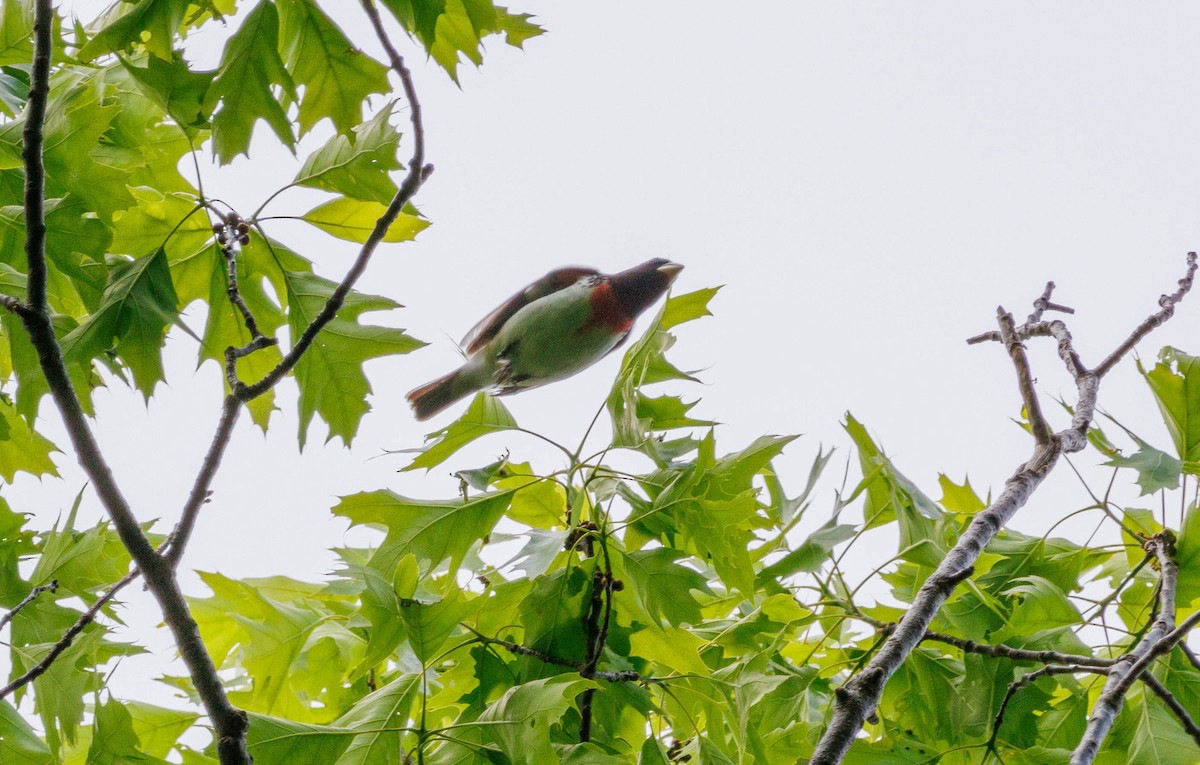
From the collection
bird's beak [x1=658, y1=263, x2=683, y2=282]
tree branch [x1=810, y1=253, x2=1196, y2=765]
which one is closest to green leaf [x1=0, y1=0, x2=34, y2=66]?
bird's beak [x1=658, y1=263, x2=683, y2=282]

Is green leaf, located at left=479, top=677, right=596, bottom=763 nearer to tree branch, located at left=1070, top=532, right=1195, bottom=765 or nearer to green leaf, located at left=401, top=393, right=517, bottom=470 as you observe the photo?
green leaf, located at left=401, top=393, right=517, bottom=470

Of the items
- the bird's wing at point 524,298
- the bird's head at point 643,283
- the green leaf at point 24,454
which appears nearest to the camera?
the green leaf at point 24,454

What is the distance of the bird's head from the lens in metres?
3.53

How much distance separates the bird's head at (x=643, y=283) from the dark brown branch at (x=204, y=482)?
78.8 inches

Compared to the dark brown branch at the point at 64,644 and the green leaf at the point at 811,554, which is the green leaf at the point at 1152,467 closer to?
the green leaf at the point at 811,554

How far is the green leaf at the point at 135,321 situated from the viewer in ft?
A: 6.58

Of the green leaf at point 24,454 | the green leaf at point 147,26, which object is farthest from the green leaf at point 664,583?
the green leaf at point 24,454

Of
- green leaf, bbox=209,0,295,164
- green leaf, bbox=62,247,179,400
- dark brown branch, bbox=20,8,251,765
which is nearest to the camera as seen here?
dark brown branch, bbox=20,8,251,765

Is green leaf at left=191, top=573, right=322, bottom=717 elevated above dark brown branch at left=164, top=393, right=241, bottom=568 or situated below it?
below

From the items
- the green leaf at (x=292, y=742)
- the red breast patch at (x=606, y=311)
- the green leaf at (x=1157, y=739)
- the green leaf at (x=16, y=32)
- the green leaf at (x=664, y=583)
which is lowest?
the green leaf at (x=1157, y=739)

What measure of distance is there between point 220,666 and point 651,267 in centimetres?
197

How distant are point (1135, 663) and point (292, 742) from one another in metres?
1.57

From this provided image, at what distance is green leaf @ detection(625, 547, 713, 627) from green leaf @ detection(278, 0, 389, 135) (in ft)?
3.54

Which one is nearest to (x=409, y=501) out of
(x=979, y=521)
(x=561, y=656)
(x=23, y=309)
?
(x=561, y=656)
